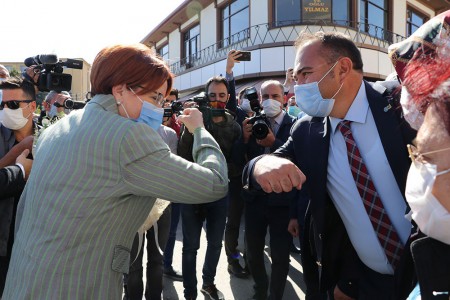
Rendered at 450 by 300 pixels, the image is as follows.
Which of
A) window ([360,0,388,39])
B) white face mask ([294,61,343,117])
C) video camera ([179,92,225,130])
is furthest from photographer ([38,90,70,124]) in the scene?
window ([360,0,388,39])

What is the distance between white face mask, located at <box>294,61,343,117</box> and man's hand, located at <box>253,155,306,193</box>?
1.45 feet

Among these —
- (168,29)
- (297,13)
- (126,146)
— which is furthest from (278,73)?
(126,146)

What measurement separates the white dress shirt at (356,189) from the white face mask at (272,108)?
1.83 m

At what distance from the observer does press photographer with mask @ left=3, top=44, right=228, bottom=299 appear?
52.9 inches

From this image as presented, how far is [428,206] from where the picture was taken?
40.4 inches

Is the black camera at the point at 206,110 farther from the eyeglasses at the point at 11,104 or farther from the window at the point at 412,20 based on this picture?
the window at the point at 412,20

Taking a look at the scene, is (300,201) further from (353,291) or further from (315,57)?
(315,57)

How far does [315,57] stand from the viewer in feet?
6.49

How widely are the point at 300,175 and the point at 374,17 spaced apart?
1520cm

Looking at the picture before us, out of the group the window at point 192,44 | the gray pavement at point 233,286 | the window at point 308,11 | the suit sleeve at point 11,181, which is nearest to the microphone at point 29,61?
the suit sleeve at point 11,181

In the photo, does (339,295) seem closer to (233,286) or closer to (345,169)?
(345,169)

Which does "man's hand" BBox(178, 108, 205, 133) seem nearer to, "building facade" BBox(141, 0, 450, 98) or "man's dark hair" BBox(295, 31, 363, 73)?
"man's dark hair" BBox(295, 31, 363, 73)

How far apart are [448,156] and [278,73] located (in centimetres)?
1237

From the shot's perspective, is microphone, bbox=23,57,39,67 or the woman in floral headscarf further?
microphone, bbox=23,57,39,67
